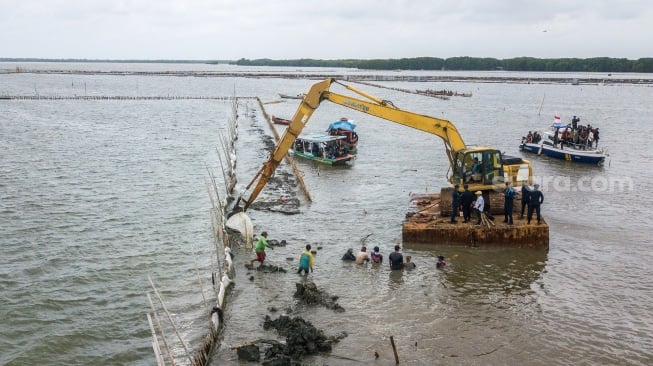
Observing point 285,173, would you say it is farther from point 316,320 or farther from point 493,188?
point 316,320

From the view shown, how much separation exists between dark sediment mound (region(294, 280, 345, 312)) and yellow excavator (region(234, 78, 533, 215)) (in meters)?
7.71

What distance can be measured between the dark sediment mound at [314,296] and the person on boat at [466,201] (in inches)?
279

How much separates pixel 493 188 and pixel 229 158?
20.1m

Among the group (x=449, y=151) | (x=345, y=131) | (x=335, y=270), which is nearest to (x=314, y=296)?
(x=335, y=270)

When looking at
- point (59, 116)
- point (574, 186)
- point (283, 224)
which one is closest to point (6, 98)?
point (59, 116)

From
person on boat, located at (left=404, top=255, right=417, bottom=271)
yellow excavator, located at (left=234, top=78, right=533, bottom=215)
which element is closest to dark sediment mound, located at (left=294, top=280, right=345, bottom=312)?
person on boat, located at (left=404, top=255, right=417, bottom=271)

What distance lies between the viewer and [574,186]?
31.9 meters

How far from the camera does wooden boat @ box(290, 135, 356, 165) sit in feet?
122

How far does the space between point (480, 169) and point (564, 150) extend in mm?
21678

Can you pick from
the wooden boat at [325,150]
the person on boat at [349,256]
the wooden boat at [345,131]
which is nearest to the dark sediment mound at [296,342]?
the person on boat at [349,256]

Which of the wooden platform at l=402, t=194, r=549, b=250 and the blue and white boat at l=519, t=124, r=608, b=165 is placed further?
the blue and white boat at l=519, t=124, r=608, b=165

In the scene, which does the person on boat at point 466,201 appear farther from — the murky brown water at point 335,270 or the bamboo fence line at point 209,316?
the bamboo fence line at point 209,316

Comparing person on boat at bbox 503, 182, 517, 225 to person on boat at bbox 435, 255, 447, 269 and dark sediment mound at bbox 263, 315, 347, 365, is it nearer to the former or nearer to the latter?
person on boat at bbox 435, 255, 447, 269

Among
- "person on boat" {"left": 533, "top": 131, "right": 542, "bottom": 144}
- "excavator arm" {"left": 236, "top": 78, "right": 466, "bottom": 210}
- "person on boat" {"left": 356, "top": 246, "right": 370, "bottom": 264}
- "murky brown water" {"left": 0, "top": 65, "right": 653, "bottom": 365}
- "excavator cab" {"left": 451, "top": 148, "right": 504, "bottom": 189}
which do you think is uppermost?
"excavator arm" {"left": 236, "top": 78, "right": 466, "bottom": 210}
